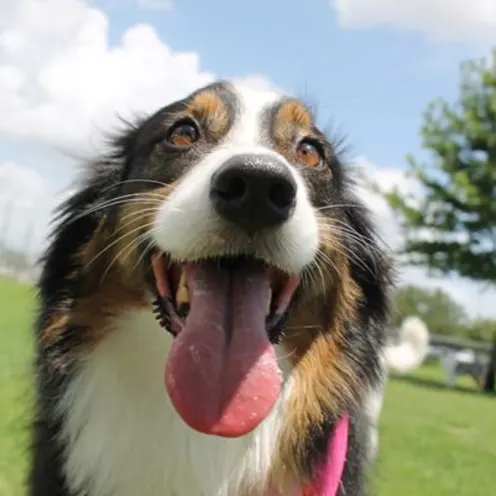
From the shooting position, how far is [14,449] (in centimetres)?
647

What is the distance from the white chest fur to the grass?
2.03ft

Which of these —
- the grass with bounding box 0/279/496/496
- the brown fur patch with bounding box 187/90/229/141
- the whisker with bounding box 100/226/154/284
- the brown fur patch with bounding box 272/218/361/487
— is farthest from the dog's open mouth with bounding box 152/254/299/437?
the grass with bounding box 0/279/496/496

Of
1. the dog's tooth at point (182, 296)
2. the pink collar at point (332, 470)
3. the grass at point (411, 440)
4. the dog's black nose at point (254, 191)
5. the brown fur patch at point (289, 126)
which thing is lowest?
the grass at point (411, 440)

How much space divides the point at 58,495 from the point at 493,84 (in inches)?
1087

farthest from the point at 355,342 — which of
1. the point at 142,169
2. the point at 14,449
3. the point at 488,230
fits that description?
the point at 488,230

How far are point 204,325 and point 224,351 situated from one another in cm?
13

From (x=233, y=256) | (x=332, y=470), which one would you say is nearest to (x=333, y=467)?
(x=332, y=470)

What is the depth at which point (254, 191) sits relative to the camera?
9.11ft

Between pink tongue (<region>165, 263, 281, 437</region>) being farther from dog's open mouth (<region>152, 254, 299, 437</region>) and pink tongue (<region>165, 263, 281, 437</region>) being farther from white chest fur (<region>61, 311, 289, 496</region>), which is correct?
white chest fur (<region>61, 311, 289, 496</region>)

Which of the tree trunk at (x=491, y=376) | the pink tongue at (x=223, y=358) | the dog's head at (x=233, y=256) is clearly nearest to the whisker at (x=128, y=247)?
the dog's head at (x=233, y=256)

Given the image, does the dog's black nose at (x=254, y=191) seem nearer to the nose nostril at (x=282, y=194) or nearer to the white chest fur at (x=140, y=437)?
the nose nostril at (x=282, y=194)

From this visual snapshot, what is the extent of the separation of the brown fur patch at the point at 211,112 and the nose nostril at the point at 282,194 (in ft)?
2.45

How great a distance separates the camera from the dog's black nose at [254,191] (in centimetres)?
274

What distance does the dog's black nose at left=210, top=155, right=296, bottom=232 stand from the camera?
274 centimetres
